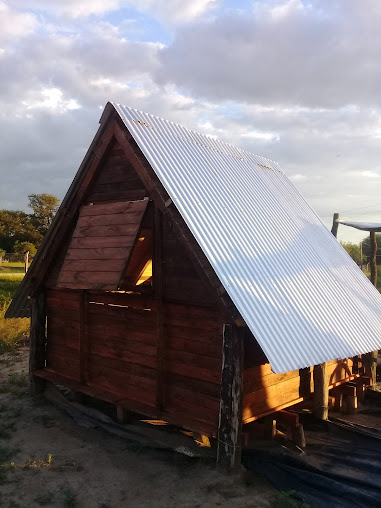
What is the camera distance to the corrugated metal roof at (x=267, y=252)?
7.11 meters

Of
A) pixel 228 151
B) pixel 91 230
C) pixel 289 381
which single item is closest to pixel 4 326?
pixel 91 230

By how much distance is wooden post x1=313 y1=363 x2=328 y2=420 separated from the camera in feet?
29.5

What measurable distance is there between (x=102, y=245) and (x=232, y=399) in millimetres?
3854

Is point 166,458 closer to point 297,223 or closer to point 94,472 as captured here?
point 94,472

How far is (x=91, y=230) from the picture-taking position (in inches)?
368

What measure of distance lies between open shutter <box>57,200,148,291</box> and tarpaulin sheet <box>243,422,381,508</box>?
12.9ft

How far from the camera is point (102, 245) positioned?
884 cm

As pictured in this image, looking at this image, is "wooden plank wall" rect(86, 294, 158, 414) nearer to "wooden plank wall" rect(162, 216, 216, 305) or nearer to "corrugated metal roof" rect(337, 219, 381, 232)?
"wooden plank wall" rect(162, 216, 216, 305)

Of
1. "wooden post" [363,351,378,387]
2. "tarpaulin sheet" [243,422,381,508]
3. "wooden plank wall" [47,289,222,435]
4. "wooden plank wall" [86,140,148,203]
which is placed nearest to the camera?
"tarpaulin sheet" [243,422,381,508]

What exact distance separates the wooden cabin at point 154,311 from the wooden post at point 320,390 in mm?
63

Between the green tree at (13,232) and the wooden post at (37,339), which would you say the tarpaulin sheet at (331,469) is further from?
the green tree at (13,232)

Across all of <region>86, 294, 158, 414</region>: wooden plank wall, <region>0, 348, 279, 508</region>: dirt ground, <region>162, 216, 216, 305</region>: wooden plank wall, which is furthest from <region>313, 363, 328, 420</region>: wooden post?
<region>86, 294, 158, 414</region>: wooden plank wall

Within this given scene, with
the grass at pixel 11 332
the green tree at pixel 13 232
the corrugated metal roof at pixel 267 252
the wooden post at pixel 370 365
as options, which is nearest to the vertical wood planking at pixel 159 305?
the corrugated metal roof at pixel 267 252

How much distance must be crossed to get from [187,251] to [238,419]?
9.04ft
